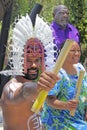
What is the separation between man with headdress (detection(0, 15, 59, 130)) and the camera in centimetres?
296

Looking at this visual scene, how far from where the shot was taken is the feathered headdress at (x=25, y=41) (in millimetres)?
3061

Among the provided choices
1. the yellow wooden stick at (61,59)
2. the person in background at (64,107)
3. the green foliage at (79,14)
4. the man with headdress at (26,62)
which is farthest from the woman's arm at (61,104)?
the green foliage at (79,14)

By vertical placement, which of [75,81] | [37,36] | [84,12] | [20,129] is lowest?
[20,129]

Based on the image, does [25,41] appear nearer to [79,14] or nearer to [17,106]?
[17,106]

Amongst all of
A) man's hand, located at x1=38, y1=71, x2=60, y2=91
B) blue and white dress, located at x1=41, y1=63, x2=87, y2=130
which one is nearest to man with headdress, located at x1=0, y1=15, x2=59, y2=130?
blue and white dress, located at x1=41, y1=63, x2=87, y2=130

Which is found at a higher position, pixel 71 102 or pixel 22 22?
pixel 22 22

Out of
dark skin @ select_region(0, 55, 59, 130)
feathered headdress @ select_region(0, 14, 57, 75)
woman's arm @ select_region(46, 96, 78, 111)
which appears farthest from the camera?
woman's arm @ select_region(46, 96, 78, 111)

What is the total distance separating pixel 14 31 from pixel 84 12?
10.1 m

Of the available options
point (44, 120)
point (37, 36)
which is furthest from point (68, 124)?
point (37, 36)

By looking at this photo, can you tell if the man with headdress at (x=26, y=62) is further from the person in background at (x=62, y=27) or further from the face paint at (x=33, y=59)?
the person in background at (x=62, y=27)

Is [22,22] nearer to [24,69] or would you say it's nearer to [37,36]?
[37,36]

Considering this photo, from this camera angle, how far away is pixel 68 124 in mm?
3357

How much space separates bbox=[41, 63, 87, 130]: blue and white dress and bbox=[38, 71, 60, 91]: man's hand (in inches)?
54.2

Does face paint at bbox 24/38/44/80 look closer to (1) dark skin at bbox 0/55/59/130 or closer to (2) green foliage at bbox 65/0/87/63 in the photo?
(1) dark skin at bbox 0/55/59/130
